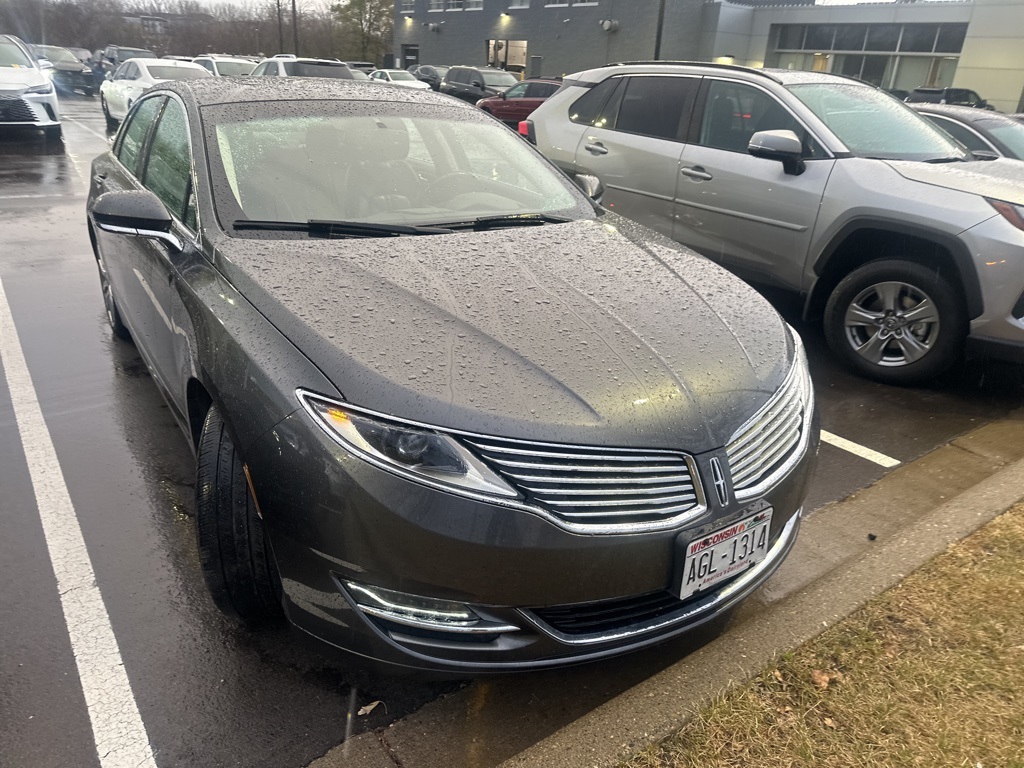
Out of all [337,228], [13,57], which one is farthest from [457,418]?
[13,57]

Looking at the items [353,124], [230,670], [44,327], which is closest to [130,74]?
[44,327]

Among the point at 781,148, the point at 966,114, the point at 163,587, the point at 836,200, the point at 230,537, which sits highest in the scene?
the point at 966,114

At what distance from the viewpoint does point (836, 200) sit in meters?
4.61

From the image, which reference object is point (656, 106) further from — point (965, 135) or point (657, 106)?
point (965, 135)

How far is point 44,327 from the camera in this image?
5.04 meters

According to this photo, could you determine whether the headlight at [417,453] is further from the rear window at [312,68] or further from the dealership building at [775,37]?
the dealership building at [775,37]

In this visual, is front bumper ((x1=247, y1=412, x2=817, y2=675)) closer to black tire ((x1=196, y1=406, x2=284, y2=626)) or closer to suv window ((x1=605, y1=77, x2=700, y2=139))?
black tire ((x1=196, y1=406, x2=284, y2=626))

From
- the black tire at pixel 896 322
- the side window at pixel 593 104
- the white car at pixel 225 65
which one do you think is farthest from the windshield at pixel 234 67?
the black tire at pixel 896 322

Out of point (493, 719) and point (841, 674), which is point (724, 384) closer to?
point (841, 674)

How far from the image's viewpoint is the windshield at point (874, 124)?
486cm

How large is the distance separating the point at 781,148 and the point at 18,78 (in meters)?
13.3

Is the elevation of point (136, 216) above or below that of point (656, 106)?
below

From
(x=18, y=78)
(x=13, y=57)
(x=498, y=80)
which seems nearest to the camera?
(x=18, y=78)

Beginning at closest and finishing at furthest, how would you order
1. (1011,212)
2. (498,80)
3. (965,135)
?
1. (1011,212)
2. (965,135)
3. (498,80)
